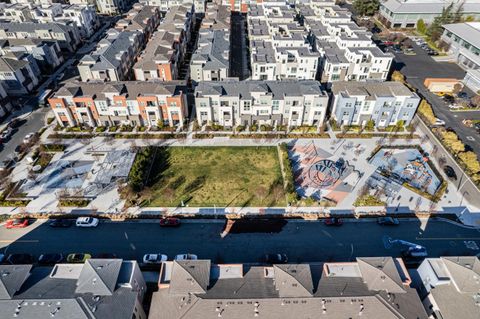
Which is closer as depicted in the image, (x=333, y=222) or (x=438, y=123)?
(x=333, y=222)

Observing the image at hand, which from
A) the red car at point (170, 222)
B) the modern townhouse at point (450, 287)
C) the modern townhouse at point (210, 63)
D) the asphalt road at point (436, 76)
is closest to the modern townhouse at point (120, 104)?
the modern townhouse at point (210, 63)

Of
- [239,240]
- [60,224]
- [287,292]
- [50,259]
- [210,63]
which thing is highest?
[210,63]

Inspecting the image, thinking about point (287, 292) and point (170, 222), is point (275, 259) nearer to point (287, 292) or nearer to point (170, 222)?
point (287, 292)

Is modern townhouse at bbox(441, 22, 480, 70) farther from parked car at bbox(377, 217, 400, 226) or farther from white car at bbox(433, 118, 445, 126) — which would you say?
parked car at bbox(377, 217, 400, 226)

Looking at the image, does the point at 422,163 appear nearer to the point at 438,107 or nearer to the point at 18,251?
the point at 438,107

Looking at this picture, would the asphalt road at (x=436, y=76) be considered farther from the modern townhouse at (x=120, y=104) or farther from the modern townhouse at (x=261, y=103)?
the modern townhouse at (x=120, y=104)

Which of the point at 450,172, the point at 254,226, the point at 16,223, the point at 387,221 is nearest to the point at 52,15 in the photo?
the point at 16,223
